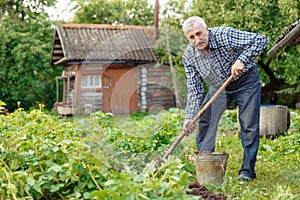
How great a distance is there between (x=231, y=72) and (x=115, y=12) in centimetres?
2646

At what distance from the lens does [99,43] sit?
734 inches

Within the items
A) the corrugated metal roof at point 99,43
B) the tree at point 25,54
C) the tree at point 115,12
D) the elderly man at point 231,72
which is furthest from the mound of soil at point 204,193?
the tree at point 115,12

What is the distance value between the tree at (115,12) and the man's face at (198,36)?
26.0 metres

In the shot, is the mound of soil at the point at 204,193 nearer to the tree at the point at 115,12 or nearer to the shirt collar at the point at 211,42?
the shirt collar at the point at 211,42

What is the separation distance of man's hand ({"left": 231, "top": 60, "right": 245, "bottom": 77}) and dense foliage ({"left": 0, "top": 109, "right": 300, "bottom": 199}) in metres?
0.80

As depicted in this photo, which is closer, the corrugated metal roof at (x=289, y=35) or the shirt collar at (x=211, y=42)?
the shirt collar at (x=211, y=42)

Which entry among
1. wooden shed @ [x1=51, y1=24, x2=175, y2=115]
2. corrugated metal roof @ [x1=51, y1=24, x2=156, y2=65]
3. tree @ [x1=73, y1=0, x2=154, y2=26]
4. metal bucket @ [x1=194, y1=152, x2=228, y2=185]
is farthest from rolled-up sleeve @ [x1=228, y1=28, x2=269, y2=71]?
tree @ [x1=73, y1=0, x2=154, y2=26]

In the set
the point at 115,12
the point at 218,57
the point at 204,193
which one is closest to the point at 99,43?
the point at 115,12

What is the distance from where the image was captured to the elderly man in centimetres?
450

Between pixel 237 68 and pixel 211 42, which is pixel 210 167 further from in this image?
pixel 211 42

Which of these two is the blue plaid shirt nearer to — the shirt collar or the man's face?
the shirt collar

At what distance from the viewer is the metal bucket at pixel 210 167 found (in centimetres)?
446

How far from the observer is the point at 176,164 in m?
2.89

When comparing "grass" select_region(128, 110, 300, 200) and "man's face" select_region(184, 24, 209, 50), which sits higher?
"man's face" select_region(184, 24, 209, 50)
